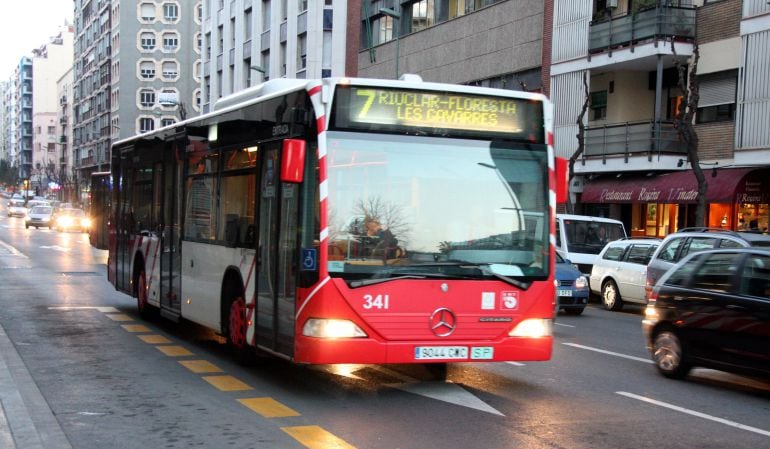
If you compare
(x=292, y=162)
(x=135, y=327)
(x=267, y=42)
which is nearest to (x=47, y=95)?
(x=267, y=42)

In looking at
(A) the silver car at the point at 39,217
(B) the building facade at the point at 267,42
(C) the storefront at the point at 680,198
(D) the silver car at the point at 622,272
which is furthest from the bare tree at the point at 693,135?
(A) the silver car at the point at 39,217

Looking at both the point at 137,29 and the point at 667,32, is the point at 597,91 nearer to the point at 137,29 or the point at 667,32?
the point at 667,32

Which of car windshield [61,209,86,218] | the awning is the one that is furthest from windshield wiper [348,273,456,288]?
car windshield [61,209,86,218]

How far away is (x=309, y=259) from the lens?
831 centimetres

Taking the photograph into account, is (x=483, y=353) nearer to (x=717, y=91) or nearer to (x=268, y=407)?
(x=268, y=407)

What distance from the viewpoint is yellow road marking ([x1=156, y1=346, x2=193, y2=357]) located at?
37.4ft

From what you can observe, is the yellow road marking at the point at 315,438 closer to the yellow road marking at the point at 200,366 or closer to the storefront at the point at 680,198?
the yellow road marking at the point at 200,366

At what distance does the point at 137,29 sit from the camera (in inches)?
3853

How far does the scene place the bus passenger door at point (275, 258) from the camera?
8.70 metres

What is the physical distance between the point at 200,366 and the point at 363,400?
104 inches

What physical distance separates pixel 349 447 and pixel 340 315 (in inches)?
64.1

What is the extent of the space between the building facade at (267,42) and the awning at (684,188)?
805 inches

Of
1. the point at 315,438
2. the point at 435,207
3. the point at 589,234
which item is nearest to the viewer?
the point at 315,438

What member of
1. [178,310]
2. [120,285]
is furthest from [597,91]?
[178,310]
